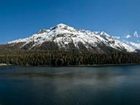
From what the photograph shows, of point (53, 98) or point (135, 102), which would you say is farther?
point (53, 98)

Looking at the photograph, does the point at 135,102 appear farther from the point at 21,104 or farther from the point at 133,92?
the point at 21,104

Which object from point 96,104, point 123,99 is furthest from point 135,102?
point 96,104

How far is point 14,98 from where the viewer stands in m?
80.6

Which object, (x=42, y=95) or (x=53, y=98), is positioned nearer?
(x=53, y=98)

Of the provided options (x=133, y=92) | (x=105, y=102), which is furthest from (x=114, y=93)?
(x=105, y=102)

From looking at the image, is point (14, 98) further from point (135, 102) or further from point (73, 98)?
point (135, 102)

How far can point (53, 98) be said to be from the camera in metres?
77.9

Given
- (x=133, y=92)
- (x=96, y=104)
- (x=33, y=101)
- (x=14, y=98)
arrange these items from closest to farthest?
(x=96, y=104) → (x=33, y=101) → (x=14, y=98) → (x=133, y=92)

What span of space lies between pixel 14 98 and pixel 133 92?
3533cm

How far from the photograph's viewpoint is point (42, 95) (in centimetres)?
8344

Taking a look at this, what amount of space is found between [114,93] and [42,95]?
69.9 ft

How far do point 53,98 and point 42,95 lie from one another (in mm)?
6523

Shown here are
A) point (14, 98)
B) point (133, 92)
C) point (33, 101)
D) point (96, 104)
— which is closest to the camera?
point (96, 104)

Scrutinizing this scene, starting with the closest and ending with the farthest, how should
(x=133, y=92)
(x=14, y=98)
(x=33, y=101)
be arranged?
(x=33, y=101) → (x=14, y=98) → (x=133, y=92)
